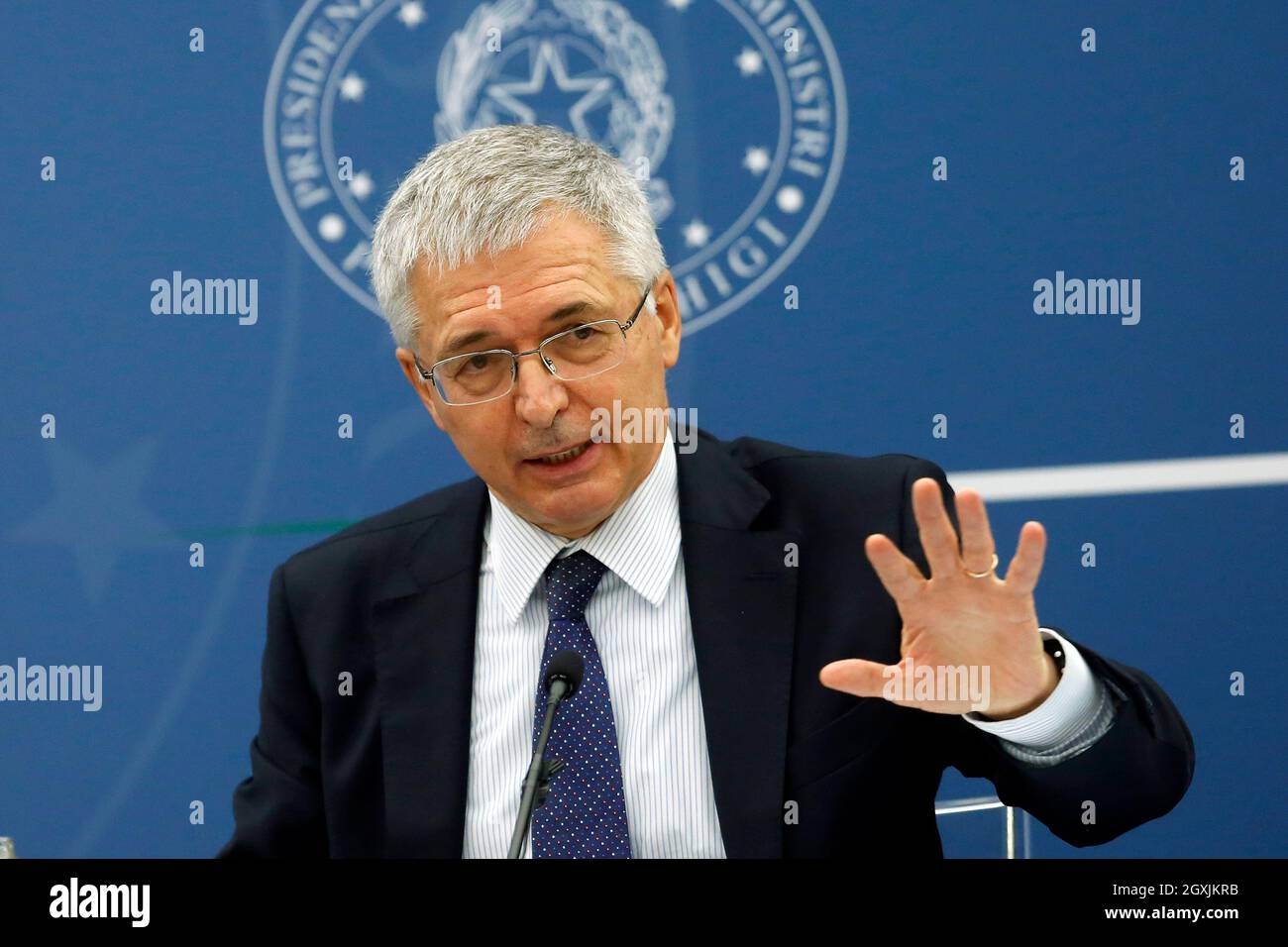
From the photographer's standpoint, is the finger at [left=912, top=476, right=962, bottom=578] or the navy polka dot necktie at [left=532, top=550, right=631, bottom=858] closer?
the finger at [left=912, top=476, right=962, bottom=578]

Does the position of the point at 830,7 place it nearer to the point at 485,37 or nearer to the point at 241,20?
the point at 485,37

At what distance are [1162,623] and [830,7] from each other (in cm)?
150

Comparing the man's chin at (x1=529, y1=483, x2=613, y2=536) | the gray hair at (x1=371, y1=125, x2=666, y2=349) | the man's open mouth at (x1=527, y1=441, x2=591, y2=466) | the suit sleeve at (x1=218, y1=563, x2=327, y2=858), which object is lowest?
the suit sleeve at (x1=218, y1=563, x2=327, y2=858)

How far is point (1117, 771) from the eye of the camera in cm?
158

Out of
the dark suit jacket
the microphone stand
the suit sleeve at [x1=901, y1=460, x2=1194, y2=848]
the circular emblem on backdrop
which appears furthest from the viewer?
the circular emblem on backdrop

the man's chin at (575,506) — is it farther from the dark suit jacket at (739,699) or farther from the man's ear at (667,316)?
the man's ear at (667,316)

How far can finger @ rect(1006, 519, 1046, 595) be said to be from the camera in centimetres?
138

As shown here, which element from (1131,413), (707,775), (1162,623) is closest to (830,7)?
(1131,413)

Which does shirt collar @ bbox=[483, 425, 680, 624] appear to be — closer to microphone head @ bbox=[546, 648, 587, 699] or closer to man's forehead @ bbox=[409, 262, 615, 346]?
man's forehead @ bbox=[409, 262, 615, 346]

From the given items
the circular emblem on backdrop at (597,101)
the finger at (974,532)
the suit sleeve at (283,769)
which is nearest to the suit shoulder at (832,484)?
the finger at (974,532)

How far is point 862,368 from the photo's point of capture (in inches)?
113

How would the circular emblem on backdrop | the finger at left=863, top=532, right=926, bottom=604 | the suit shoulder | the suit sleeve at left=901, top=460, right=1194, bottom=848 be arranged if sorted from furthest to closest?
the circular emblem on backdrop → the suit shoulder → the suit sleeve at left=901, top=460, right=1194, bottom=848 → the finger at left=863, top=532, right=926, bottom=604

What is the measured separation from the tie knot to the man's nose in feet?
0.73

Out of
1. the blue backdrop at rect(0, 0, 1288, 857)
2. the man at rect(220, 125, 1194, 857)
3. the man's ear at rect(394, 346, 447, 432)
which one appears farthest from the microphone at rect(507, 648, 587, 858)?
the blue backdrop at rect(0, 0, 1288, 857)
